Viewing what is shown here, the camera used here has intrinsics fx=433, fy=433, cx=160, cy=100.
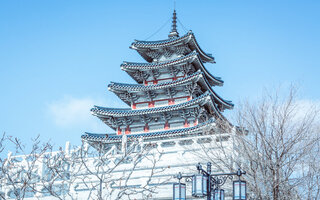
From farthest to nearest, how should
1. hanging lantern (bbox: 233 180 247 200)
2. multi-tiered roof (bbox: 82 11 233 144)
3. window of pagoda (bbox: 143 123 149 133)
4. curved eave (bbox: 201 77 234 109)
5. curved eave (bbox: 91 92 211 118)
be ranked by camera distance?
curved eave (bbox: 201 77 234 109) → window of pagoda (bbox: 143 123 149 133) → multi-tiered roof (bbox: 82 11 233 144) → curved eave (bbox: 91 92 211 118) → hanging lantern (bbox: 233 180 247 200)

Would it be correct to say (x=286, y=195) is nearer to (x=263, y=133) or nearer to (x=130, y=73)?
(x=263, y=133)

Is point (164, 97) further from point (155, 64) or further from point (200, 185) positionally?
point (200, 185)

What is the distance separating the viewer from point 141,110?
82.3 feet

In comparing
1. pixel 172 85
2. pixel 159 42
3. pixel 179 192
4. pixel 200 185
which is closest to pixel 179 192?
pixel 179 192

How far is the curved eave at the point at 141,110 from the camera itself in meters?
23.6

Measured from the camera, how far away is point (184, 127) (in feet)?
81.3

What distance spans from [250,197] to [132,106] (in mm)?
14230

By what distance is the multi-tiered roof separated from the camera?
2448cm

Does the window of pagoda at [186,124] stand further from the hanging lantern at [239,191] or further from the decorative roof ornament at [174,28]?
the hanging lantern at [239,191]

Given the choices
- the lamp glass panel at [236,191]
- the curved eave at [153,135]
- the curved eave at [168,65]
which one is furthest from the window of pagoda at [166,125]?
the lamp glass panel at [236,191]

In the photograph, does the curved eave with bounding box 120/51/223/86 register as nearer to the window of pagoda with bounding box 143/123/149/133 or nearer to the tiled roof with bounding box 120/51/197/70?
the tiled roof with bounding box 120/51/197/70

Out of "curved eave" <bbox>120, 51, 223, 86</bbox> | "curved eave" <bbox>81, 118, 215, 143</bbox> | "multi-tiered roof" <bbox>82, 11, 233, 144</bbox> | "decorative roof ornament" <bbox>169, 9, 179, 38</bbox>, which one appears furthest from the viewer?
"decorative roof ornament" <bbox>169, 9, 179, 38</bbox>

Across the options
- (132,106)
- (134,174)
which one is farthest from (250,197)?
(132,106)

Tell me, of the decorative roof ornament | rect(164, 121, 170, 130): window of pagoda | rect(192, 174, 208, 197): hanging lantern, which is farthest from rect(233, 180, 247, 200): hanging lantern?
the decorative roof ornament
